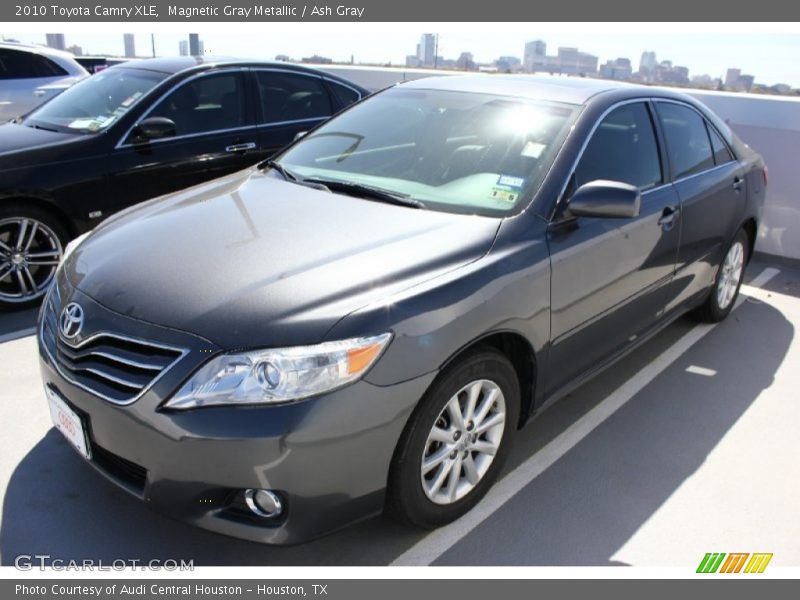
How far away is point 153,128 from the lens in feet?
16.5

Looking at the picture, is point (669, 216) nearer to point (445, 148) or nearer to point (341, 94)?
point (445, 148)

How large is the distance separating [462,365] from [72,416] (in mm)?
1391

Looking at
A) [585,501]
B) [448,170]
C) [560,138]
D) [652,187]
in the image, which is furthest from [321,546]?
[652,187]

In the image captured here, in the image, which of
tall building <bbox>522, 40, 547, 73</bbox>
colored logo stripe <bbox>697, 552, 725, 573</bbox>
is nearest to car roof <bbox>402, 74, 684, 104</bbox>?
colored logo stripe <bbox>697, 552, 725, 573</bbox>

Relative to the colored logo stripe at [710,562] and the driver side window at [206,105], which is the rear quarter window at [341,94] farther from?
the colored logo stripe at [710,562]

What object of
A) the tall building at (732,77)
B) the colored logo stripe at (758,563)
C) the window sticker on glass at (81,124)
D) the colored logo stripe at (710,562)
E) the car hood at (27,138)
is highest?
the tall building at (732,77)

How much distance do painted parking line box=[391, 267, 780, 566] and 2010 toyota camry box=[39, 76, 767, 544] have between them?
0.28 ft

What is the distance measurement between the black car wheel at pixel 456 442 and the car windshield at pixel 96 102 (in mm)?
3696

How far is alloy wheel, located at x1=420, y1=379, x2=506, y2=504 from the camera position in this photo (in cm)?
258

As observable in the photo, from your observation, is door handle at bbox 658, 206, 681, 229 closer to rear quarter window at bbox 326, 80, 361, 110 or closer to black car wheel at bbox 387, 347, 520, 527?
black car wheel at bbox 387, 347, 520, 527

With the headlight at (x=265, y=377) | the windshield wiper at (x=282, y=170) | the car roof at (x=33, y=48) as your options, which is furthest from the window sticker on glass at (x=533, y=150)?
the car roof at (x=33, y=48)

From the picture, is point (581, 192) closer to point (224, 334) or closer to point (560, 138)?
point (560, 138)

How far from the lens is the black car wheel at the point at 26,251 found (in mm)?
4629

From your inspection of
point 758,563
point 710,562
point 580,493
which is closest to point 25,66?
point 580,493
